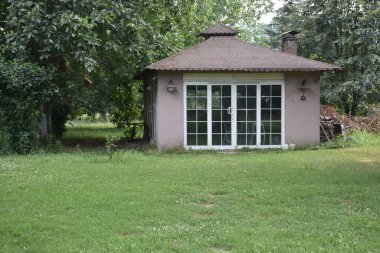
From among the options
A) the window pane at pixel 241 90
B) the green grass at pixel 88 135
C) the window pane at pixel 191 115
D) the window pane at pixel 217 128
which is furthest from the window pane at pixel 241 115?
the green grass at pixel 88 135

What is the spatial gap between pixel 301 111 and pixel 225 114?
243 centimetres

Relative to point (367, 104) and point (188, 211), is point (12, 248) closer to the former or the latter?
point (188, 211)

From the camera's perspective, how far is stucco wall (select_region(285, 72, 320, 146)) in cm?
1535

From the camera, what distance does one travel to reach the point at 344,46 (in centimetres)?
2347

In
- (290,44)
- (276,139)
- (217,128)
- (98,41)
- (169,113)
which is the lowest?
(276,139)

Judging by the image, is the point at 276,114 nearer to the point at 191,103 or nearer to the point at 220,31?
the point at 191,103

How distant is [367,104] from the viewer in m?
24.6

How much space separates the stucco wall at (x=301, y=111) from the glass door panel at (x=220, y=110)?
6.07 feet

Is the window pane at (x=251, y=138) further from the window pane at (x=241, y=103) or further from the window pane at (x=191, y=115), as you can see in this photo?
the window pane at (x=191, y=115)

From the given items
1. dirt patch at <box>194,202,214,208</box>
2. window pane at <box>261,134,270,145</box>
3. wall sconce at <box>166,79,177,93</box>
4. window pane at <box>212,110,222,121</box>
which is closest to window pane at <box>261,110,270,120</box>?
window pane at <box>261,134,270,145</box>

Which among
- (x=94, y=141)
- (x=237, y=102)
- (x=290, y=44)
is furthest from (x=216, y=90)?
(x=94, y=141)

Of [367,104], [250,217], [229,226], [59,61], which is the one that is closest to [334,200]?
[250,217]

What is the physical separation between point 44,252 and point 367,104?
22.2 m

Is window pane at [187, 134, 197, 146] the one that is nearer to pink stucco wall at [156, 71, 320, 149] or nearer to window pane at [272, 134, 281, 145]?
pink stucco wall at [156, 71, 320, 149]
